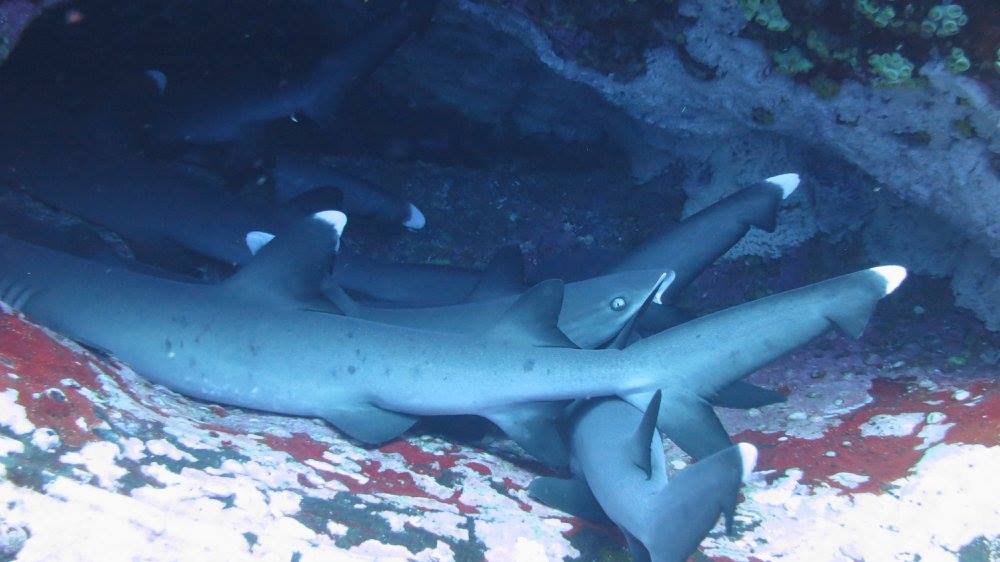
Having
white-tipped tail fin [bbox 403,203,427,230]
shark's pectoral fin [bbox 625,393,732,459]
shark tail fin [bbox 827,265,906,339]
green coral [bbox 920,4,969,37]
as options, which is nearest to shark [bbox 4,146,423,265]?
white-tipped tail fin [bbox 403,203,427,230]

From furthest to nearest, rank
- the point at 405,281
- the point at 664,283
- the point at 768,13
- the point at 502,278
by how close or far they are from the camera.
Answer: the point at 405,281
the point at 502,278
the point at 664,283
the point at 768,13

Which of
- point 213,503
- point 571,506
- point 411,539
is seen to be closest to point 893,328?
point 571,506

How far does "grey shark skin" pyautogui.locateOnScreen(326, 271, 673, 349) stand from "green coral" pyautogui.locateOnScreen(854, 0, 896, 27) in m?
1.21

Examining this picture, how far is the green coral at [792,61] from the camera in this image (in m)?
2.62

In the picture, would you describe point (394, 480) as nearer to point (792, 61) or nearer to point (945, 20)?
point (792, 61)

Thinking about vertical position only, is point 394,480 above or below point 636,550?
below

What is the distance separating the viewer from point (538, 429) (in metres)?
2.45

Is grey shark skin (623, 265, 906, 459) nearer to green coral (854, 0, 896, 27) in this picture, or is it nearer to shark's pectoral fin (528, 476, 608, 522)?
shark's pectoral fin (528, 476, 608, 522)

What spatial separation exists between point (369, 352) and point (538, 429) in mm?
703

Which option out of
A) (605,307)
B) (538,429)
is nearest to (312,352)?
(538,429)

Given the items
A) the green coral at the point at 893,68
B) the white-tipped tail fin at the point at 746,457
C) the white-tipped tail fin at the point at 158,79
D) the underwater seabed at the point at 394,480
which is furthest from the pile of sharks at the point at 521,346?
the white-tipped tail fin at the point at 158,79

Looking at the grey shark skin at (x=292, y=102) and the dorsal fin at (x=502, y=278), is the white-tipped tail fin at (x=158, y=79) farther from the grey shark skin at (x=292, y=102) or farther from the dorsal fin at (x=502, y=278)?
the dorsal fin at (x=502, y=278)

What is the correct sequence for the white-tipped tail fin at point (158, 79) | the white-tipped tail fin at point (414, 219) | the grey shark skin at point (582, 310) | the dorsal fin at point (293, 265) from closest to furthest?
the dorsal fin at point (293, 265)
the grey shark skin at point (582, 310)
the white-tipped tail fin at point (158, 79)
the white-tipped tail fin at point (414, 219)

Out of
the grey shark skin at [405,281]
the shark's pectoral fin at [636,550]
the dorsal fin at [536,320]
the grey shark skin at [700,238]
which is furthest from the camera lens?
the grey shark skin at [405,281]
